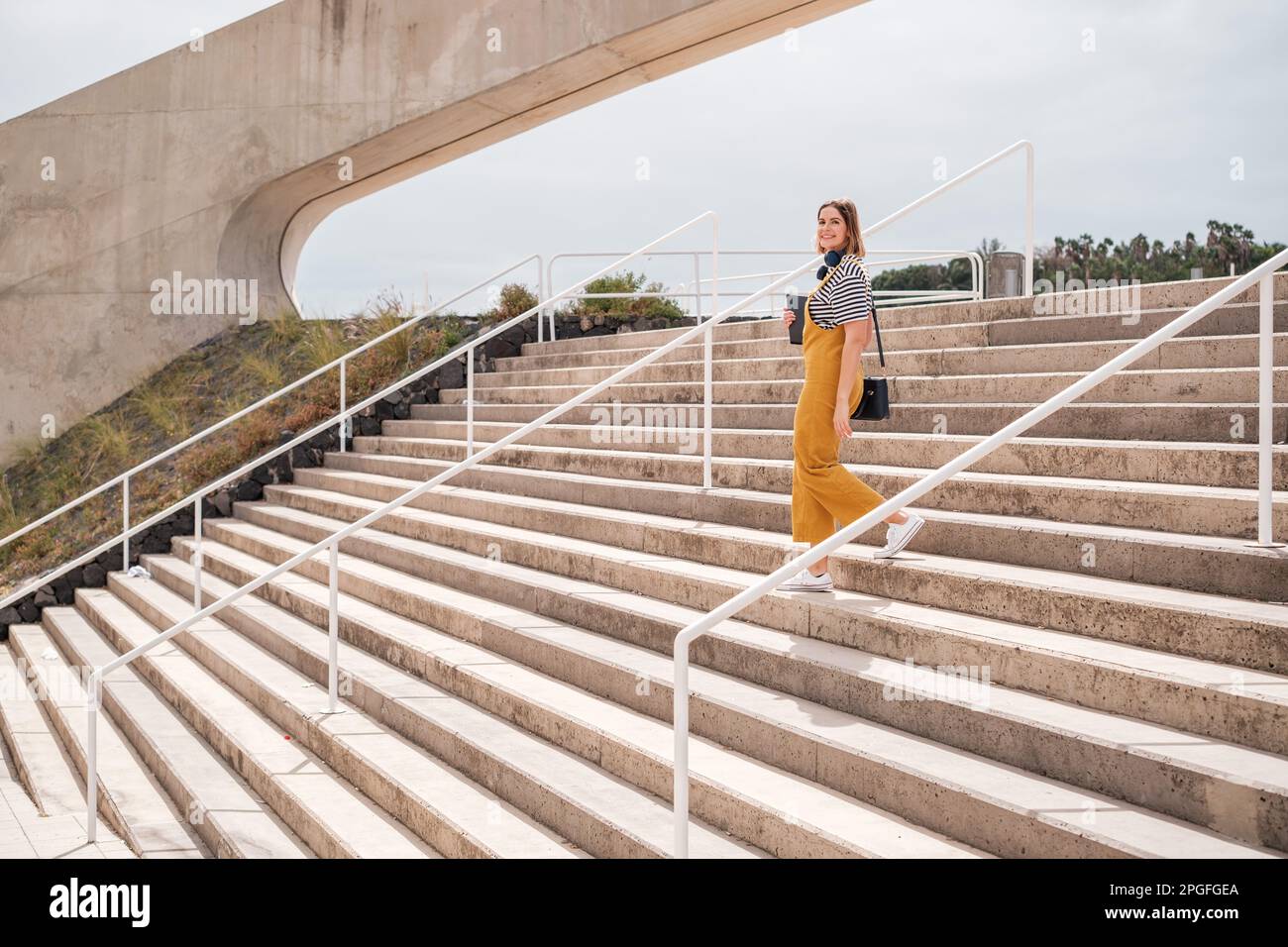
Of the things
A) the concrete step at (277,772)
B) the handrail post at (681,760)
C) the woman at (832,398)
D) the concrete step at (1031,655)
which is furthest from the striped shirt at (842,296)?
the concrete step at (277,772)

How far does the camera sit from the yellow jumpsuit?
16.5ft

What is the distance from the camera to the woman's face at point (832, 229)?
5.14 m

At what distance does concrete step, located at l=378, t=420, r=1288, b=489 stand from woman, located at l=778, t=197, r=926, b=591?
2.61ft

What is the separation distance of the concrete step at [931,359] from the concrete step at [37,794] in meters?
5.00

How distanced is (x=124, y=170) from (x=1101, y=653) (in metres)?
15.0

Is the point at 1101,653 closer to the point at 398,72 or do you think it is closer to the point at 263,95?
the point at 398,72

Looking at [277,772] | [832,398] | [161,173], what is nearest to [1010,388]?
[832,398]

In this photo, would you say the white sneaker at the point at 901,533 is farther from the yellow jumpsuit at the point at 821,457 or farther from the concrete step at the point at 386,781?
the concrete step at the point at 386,781

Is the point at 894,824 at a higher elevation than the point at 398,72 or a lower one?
lower

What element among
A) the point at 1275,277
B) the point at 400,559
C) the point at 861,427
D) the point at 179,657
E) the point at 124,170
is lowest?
the point at 179,657

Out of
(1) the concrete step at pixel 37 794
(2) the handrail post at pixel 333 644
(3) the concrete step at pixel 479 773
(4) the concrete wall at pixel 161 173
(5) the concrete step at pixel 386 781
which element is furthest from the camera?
(4) the concrete wall at pixel 161 173

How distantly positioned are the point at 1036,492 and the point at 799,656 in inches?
52.3

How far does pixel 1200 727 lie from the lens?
3432mm

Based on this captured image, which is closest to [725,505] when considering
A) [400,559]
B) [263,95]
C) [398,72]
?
[400,559]
